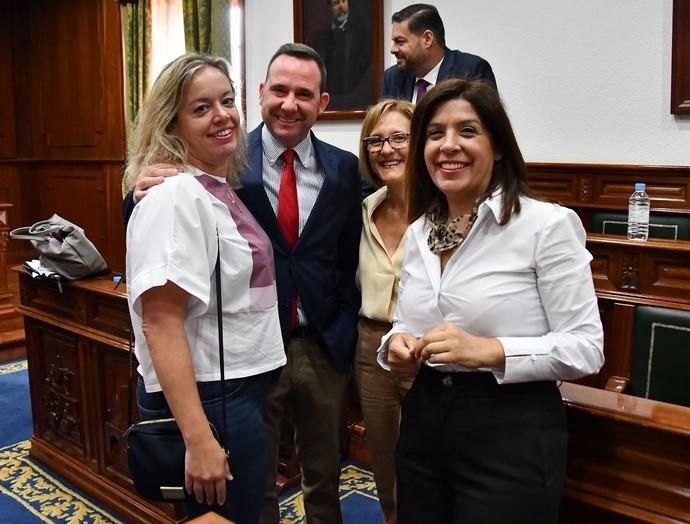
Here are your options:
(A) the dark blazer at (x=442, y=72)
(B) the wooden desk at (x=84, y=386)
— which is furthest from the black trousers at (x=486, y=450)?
(A) the dark blazer at (x=442, y=72)

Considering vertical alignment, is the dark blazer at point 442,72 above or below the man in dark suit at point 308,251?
above

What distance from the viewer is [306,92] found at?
72.7 inches

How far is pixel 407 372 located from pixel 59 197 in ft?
24.4

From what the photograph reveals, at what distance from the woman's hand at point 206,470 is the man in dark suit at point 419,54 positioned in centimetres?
267

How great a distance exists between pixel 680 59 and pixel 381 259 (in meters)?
3.12

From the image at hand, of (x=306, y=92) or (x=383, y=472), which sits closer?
(x=306, y=92)

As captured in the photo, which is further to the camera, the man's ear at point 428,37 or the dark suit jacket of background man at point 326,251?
the man's ear at point 428,37

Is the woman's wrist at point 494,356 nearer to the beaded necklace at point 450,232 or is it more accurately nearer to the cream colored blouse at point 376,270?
the beaded necklace at point 450,232

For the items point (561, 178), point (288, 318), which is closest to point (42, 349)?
point (288, 318)

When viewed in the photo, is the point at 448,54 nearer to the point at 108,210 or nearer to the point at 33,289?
the point at 33,289

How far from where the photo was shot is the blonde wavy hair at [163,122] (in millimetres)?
1428

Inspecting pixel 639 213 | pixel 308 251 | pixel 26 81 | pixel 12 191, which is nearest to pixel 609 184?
pixel 639 213

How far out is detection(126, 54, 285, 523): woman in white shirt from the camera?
51.8 inches

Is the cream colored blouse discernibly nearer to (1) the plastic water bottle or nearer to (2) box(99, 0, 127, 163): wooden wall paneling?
(1) the plastic water bottle
